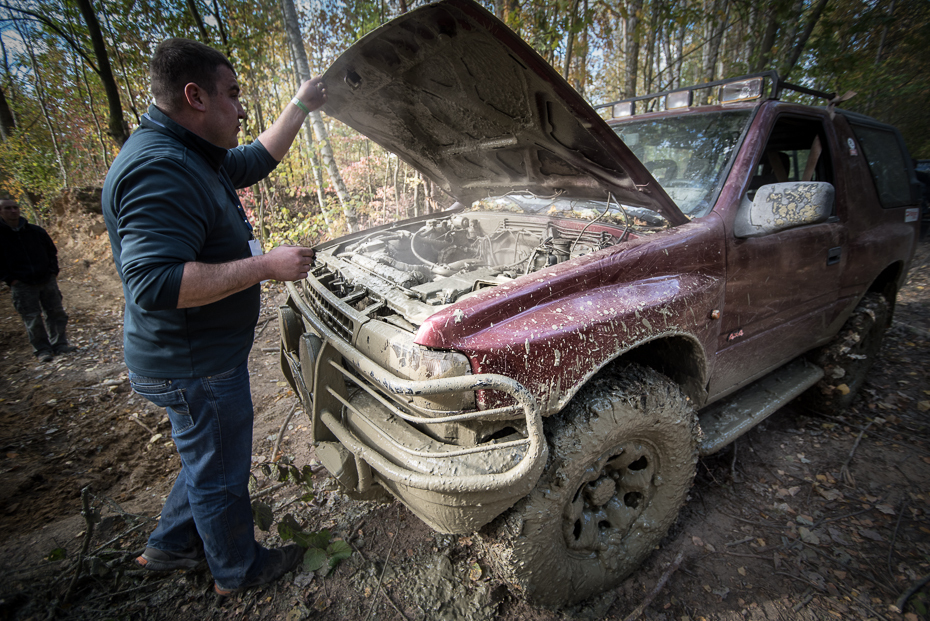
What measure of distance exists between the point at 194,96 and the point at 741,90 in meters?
2.71

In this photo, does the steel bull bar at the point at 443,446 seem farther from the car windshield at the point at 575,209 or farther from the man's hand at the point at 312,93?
the man's hand at the point at 312,93

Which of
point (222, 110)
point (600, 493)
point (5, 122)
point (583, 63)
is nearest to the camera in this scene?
point (222, 110)

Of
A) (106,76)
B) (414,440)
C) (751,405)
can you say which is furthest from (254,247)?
(106,76)

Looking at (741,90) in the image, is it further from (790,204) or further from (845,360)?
(845,360)

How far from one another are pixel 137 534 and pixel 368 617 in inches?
54.2

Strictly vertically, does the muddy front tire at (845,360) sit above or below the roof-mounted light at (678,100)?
below

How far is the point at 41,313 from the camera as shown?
4879 millimetres

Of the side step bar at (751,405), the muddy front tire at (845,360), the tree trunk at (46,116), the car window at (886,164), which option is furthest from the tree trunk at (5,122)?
the muddy front tire at (845,360)

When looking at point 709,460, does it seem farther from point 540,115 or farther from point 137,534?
point 137,534

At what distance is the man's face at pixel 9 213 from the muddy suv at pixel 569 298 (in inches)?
185

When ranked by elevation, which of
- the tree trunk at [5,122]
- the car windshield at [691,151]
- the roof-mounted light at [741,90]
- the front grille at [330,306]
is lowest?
the front grille at [330,306]

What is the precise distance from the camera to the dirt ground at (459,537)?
5.83ft

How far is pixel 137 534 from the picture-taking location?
2.13m

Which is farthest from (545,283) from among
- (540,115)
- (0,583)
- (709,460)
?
(0,583)
